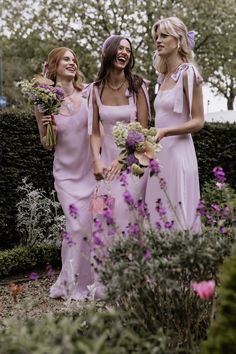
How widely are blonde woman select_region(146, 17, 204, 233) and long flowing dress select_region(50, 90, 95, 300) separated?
1051 mm

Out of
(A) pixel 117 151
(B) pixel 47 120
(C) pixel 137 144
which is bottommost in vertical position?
(A) pixel 117 151

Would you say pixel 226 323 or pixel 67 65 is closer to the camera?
pixel 226 323

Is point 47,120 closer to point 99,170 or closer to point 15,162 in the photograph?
point 99,170

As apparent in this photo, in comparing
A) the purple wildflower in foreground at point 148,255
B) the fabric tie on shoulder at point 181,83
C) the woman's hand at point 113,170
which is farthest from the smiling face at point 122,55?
the purple wildflower in foreground at point 148,255

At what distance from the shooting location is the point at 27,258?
743cm

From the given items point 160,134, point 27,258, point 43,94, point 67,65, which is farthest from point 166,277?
point 27,258

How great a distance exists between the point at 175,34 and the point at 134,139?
105 centimetres

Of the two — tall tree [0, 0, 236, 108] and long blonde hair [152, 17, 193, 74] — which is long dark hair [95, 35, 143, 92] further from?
tall tree [0, 0, 236, 108]

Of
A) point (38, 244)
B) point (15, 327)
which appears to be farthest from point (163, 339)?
→ point (38, 244)

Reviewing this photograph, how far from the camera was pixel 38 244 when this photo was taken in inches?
306

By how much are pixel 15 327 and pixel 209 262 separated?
0.95m

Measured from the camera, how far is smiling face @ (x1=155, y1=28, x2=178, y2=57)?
4.40 metres

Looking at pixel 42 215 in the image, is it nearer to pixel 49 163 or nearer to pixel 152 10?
pixel 49 163

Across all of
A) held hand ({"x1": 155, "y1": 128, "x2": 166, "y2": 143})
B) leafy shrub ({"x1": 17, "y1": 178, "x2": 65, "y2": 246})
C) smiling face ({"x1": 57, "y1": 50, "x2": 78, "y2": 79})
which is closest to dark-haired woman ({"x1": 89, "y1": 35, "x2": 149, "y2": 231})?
smiling face ({"x1": 57, "y1": 50, "x2": 78, "y2": 79})
